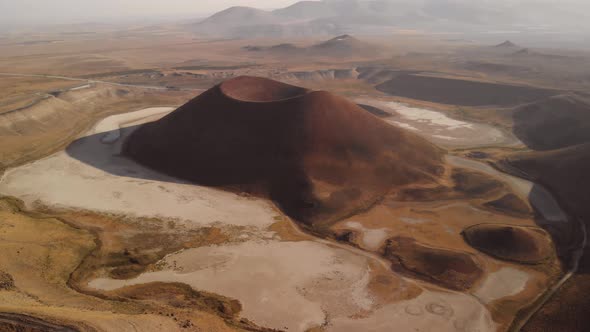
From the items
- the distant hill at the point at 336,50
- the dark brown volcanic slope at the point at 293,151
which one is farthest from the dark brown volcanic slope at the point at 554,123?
the distant hill at the point at 336,50

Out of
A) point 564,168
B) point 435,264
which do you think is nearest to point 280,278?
point 435,264

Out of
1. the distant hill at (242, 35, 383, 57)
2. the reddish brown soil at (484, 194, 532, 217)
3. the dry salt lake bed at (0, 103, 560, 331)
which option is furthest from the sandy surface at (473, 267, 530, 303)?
the distant hill at (242, 35, 383, 57)

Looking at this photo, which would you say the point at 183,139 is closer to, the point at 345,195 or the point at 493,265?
the point at 345,195

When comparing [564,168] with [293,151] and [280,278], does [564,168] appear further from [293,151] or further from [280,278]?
[280,278]

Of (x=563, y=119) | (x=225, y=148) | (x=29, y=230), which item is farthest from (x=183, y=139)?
(x=563, y=119)

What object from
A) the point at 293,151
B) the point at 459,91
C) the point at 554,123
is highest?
the point at 459,91

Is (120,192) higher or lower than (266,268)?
higher

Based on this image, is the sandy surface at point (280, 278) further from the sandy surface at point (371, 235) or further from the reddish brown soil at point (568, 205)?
the reddish brown soil at point (568, 205)
